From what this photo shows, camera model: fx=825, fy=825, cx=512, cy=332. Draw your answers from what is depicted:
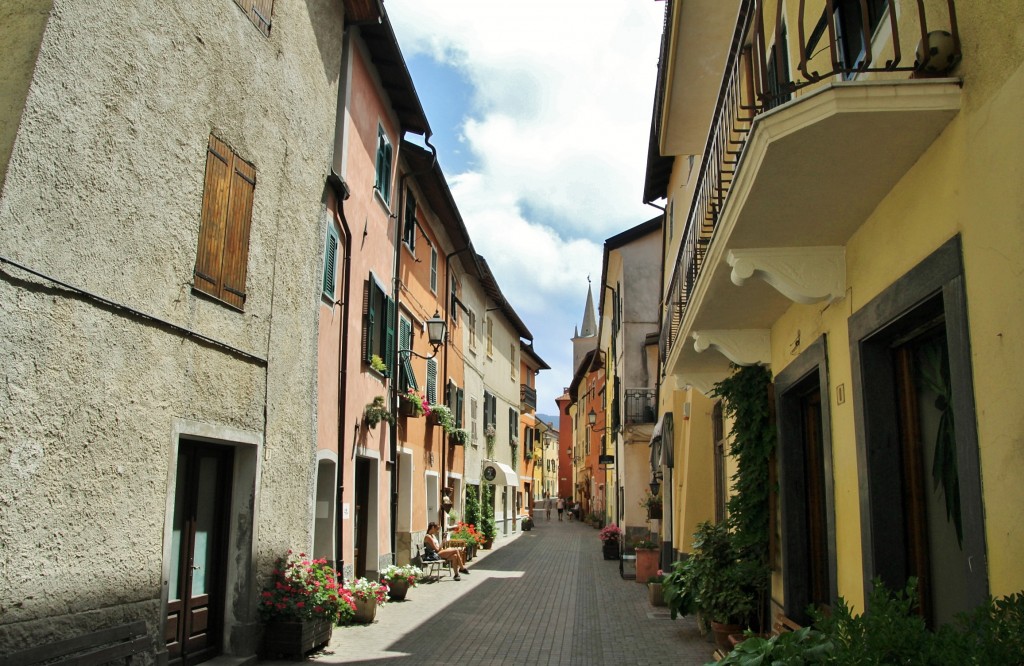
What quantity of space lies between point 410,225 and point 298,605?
9.74 meters

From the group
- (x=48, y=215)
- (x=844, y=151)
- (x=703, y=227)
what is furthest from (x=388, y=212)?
(x=844, y=151)

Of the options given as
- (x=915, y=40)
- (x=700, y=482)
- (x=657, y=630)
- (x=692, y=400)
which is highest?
(x=915, y=40)

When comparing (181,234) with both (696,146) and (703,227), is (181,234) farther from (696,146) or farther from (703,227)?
(696,146)

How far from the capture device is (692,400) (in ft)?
40.9

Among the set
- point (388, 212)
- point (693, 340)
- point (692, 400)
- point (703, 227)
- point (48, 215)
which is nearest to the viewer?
point (48, 215)

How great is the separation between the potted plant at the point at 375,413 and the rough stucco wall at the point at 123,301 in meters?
3.85

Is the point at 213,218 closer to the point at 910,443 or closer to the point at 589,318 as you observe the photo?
the point at 910,443

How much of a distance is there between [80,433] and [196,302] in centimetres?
192

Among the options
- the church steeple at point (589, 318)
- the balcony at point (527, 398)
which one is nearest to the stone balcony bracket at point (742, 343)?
the balcony at point (527, 398)

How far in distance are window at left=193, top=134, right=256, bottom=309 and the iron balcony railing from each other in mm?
15434

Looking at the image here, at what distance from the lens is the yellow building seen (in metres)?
3.30

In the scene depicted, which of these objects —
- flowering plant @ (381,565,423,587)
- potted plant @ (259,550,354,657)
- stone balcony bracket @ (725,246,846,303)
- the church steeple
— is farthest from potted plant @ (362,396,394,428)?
the church steeple

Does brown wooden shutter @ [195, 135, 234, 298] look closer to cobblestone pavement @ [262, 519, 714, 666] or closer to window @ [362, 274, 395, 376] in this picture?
cobblestone pavement @ [262, 519, 714, 666]

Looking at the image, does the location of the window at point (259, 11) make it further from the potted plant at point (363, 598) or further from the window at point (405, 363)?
the window at point (405, 363)
